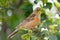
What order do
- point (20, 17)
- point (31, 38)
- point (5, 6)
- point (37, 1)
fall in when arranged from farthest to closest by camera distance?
point (20, 17) < point (5, 6) < point (37, 1) < point (31, 38)

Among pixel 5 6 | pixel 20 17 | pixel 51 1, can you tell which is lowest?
pixel 20 17

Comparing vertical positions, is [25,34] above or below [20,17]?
above

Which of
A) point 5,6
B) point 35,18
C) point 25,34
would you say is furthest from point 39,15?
point 5,6

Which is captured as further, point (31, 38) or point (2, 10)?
point (2, 10)

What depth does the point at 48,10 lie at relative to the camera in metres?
2.21

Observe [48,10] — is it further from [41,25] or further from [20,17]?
[20,17]

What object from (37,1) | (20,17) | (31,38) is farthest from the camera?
Answer: (20,17)

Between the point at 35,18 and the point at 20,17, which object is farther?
the point at 20,17

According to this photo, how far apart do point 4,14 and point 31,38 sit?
84cm

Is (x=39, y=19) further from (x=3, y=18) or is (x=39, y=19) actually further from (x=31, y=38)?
(x=3, y=18)

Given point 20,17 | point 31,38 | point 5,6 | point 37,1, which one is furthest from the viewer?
point 20,17

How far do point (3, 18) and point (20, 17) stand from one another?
0.20m

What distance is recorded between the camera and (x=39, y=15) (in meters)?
2.26

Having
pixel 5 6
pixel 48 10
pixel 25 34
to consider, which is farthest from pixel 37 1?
pixel 5 6
